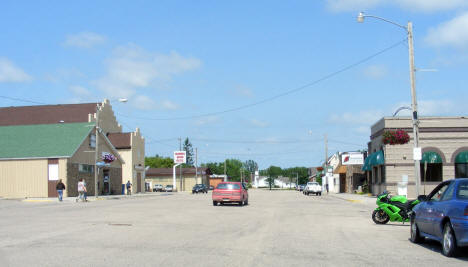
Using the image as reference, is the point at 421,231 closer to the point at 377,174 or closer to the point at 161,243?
the point at 161,243

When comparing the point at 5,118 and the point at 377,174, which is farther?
the point at 5,118

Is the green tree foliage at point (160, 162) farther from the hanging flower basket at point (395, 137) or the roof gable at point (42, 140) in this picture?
the hanging flower basket at point (395, 137)

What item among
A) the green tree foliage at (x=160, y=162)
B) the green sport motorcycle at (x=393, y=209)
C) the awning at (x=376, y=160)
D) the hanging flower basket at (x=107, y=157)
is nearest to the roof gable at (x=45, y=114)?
the hanging flower basket at (x=107, y=157)

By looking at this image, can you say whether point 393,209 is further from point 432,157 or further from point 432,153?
point 432,153

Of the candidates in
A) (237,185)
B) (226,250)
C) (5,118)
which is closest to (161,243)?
(226,250)

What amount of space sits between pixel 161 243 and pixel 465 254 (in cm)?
667

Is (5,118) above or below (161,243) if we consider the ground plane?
above

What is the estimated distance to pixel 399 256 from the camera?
34.6 feet

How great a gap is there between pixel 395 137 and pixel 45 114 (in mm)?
46208

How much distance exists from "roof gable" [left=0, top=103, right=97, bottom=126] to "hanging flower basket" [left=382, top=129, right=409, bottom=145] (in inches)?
1568

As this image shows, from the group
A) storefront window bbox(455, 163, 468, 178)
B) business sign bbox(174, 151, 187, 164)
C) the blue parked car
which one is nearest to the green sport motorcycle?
the blue parked car

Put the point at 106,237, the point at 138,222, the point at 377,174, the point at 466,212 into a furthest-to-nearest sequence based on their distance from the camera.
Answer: the point at 377,174
the point at 138,222
the point at 106,237
the point at 466,212

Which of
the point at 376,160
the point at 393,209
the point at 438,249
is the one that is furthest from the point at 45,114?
the point at 438,249

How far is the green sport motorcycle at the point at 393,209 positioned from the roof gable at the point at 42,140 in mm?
34915
